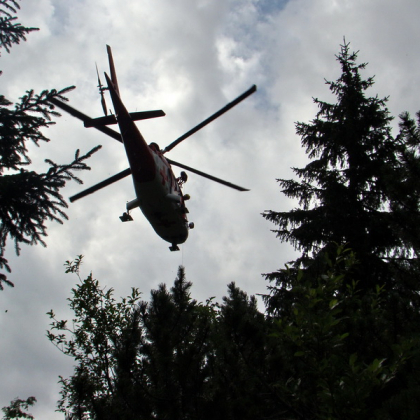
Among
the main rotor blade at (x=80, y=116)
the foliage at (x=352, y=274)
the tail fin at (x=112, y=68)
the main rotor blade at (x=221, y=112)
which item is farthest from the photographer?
the tail fin at (x=112, y=68)

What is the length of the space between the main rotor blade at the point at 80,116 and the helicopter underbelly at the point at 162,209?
1158mm

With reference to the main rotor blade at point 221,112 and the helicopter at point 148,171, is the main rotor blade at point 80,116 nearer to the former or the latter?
the helicopter at point 148,171

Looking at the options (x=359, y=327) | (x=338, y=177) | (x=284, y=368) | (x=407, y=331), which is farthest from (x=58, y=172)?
(x=338, y=177)

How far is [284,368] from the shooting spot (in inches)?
175

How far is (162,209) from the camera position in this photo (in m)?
10.0

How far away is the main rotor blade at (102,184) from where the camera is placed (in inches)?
372

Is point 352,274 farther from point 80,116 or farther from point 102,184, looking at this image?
point 80,116

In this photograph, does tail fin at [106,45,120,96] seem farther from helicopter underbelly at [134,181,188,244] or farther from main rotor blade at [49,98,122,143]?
helicopter underbelly at [134,181,188,244]

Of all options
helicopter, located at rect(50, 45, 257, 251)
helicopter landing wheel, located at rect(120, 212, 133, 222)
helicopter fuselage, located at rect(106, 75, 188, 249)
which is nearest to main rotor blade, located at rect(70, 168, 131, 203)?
helicopter, located at rect(50, 45, 257, 251)

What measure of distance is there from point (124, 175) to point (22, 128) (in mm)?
3255

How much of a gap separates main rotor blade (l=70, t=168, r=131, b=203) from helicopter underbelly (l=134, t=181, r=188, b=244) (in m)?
0.65

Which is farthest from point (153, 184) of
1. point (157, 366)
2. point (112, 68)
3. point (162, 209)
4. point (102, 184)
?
point (157, 366)

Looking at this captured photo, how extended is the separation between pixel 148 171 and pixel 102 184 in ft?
4.05

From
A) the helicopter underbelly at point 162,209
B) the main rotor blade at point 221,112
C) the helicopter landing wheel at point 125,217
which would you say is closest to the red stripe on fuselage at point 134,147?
the helicopter underbelly at point 162,209
